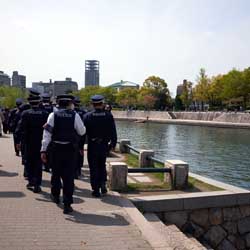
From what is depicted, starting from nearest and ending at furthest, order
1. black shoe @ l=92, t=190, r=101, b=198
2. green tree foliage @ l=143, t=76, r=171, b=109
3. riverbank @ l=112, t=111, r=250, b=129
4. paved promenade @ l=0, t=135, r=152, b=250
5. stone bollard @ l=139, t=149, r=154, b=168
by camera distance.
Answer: paved promenade @ l=0, t=135, r=152, b=250 < black shoe @ l=92, t=190, r=101, b=198 < stone bollard @ l=139, t=149, r=154, b=168 < riverbank @ l=112, t=111, r=250, b=129 < green tree foliage @ l=143, t=76, r=171, b=109

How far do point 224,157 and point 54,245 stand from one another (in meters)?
23.2

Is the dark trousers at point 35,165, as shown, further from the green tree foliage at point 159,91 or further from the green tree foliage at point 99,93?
the green tree foliage at point 99,93

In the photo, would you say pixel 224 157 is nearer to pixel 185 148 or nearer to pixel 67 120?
pixel 185 148

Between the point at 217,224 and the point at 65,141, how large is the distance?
3683 mm

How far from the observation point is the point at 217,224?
8992 millimetres

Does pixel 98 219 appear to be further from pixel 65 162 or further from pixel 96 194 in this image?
pixel 96 194

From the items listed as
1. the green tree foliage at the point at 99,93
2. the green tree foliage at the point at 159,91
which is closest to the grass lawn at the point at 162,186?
the green tree foliage at the point at 159,91

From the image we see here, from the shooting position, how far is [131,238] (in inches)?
242

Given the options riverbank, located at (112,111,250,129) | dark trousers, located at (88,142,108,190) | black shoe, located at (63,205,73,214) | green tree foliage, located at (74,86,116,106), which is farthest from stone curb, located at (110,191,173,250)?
green tree foliage, located at (74,86,116,106)

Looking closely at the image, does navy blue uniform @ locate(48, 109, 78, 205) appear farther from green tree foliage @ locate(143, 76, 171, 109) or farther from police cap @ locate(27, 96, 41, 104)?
green tree foliage @ locate(143, 76, 171, 109)

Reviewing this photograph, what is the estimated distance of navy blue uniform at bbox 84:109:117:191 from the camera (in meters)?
8.64

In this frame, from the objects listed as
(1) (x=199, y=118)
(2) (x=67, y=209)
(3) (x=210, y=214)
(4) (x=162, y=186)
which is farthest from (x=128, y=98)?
(2) (x=67, y=209)

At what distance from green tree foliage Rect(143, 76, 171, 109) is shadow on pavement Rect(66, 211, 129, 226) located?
10649 centimetres

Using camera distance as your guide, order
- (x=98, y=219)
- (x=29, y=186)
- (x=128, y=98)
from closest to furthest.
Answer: (x=98, y=219) → (x=29, y=186) → (x=128, y=98)
